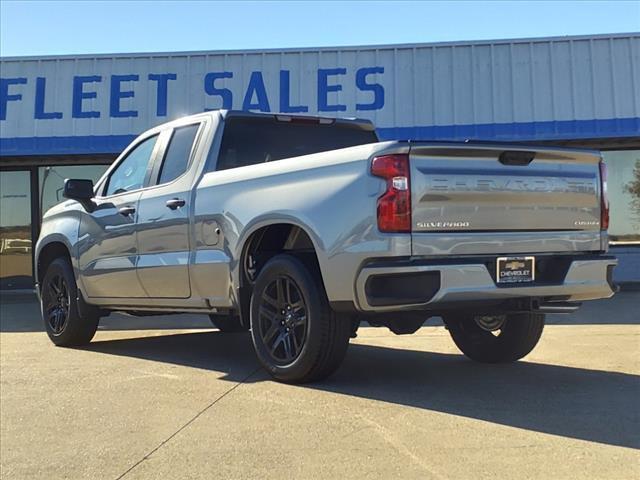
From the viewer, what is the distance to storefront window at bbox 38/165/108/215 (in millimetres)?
14414

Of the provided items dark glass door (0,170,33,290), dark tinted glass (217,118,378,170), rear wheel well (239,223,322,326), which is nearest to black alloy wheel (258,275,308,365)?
rear wheel well (239,223,322,326)

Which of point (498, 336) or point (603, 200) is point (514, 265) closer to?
point (603, 200)

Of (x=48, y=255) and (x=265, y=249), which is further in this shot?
(x=48, y=255)

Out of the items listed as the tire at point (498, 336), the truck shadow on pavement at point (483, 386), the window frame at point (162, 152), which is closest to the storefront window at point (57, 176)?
the truck shadow on pavement at point (483, 386)

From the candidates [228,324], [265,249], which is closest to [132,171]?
[265,249]

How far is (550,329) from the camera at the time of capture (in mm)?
7688

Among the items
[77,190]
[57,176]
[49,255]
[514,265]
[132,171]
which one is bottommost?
[514,265]

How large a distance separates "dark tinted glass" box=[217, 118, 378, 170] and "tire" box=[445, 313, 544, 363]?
1977 millimetres

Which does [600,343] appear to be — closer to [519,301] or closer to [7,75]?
[519,301]

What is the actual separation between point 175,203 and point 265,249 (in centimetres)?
95

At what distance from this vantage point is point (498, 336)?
551 cm

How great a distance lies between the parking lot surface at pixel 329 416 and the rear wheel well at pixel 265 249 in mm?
683

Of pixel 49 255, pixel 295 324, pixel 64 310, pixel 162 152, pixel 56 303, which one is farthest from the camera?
pixel 49 255

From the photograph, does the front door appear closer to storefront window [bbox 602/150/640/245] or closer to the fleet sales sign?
the fleet sales sign
